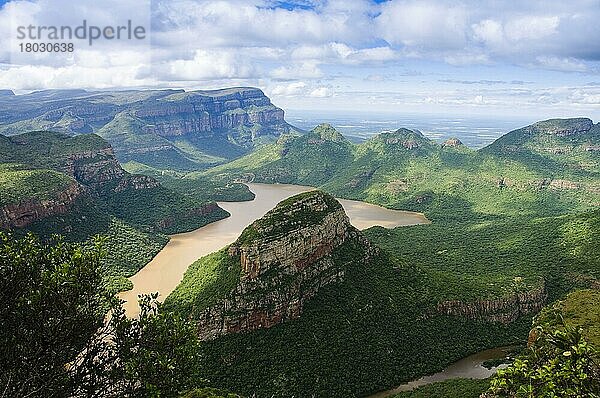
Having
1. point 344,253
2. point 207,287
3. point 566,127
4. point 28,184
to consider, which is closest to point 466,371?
point 344,253

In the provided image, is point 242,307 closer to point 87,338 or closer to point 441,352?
point 441,352

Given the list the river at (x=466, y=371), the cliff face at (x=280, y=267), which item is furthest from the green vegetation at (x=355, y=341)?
the cliff face at (x=280, y=267)

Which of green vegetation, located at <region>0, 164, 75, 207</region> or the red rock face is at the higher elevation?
green vegetation, located at <region>0, 164, 75, 207</region>

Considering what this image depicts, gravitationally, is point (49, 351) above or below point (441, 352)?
above

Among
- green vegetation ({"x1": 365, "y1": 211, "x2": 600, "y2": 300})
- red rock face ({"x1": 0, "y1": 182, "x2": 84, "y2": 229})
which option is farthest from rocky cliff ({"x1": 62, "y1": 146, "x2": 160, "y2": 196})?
green vegetation ({"x1": 365, "y1": 211, "x2": 600, "y2": 300})

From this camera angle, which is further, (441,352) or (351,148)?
(351,148)

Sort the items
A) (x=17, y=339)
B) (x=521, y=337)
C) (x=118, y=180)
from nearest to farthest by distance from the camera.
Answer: (x=17, y=339), (x=521, y=337), (x=118, y=180)

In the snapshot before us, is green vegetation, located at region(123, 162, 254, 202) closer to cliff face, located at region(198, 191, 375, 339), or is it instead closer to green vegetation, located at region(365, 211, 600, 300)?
green vegetation, located at region(365, 211, 600, 300)

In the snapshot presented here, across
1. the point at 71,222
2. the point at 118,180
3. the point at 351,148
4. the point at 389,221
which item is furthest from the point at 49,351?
the point at 351,148
